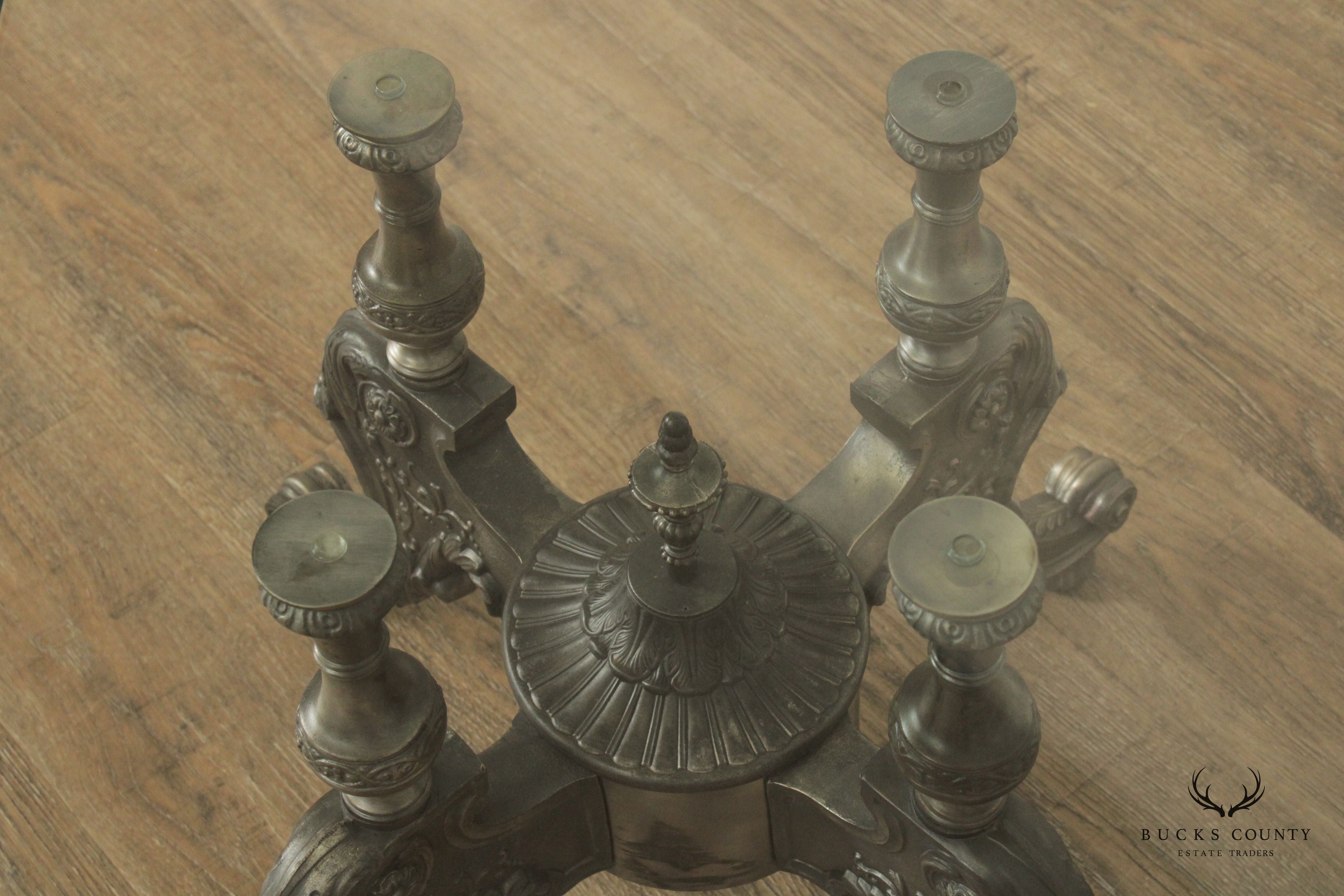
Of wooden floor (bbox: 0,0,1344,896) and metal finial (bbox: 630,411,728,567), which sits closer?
metal finial (bbox: 630,411,728,567)

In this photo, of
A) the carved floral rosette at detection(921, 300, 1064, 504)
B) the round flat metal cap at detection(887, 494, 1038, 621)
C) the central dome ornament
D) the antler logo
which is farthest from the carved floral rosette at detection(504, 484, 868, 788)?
the antler logo

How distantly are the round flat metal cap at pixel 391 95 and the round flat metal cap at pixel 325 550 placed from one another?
23 cm

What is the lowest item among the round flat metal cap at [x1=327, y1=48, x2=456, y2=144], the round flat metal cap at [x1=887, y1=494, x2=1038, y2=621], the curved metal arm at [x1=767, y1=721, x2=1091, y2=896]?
the curved metal arm at [x1=767, y1=721, x2=1091, y2=896]

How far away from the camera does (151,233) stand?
5.10 feet

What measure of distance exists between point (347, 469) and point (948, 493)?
0.52 metres

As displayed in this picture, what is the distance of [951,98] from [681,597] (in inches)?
12.5

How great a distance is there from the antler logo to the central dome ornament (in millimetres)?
322

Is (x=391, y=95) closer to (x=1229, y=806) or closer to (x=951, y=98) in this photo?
(x=951, y=98)

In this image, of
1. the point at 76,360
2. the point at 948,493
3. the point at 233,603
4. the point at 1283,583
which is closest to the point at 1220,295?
the point at 1283,583

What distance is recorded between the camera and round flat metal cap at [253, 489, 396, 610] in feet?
2.78

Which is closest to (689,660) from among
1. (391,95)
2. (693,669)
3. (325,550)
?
(693,669)

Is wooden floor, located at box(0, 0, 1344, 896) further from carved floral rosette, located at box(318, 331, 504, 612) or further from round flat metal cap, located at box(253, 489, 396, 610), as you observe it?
round flat metal cap, located at box(253, 489, 396, 610)

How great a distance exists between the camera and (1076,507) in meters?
1.27

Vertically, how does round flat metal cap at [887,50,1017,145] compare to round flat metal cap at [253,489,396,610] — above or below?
above
